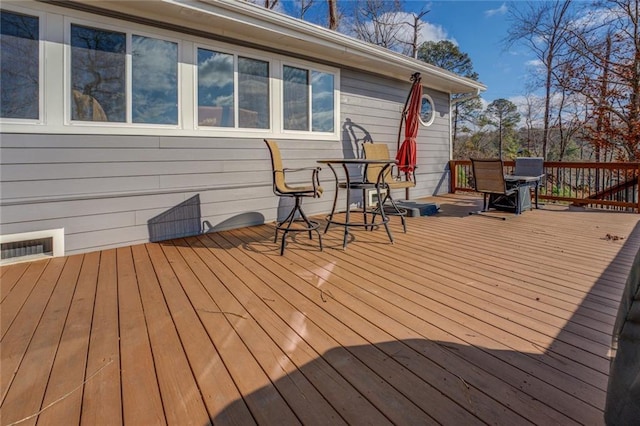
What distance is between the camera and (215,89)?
405 cm

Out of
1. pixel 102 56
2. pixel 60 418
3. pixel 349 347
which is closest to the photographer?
pixel 60 418

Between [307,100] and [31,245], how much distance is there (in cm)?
370

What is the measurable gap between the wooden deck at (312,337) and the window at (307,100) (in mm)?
2427

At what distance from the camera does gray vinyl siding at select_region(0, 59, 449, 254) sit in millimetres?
3037

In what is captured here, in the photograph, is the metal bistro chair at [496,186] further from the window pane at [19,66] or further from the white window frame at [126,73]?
the window pane at [19,66]

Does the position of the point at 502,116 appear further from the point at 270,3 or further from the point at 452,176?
the point at 270,3

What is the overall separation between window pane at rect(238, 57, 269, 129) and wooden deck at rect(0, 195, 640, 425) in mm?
2011

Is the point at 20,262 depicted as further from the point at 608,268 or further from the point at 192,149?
A: the point at 608,268

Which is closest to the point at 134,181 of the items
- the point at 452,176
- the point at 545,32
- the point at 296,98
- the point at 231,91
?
the point at 231,91

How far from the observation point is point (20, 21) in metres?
2.97

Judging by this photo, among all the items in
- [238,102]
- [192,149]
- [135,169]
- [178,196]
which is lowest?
[178,196]

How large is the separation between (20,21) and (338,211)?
→ 429cm

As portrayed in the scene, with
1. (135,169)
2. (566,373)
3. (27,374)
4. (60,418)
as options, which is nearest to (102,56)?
(135,169)

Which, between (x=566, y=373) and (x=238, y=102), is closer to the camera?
(x=566, y=373)
